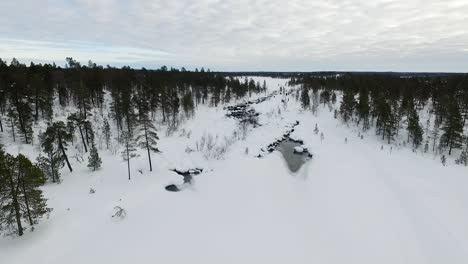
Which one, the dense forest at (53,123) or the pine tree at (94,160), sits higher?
the dense forest at (53,123)

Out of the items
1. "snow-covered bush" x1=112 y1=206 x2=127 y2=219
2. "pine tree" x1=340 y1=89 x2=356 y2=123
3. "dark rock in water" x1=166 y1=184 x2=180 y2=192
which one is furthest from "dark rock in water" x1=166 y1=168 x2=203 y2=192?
"pine tree" x1=340 y1=89 x2=356 y2=123

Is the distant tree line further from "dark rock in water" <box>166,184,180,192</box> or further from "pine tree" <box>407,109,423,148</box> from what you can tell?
"dark rock in water" <box>166,184,180,192</box>

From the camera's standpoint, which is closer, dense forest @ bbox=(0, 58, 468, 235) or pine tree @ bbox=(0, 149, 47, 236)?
pine tree @ bbox=(0, 149, 47, 236)

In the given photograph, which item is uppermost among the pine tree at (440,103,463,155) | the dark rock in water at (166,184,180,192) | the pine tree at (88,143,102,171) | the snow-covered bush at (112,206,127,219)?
the pine tree at (440,103,463,155)

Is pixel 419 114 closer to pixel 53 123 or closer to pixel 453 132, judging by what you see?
pixel 453 132

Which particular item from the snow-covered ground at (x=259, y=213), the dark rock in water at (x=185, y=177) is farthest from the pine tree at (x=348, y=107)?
the dark rock in water at (x=185, y=177)

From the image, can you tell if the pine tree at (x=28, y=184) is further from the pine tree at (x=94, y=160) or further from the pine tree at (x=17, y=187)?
the pine tree at (x=94, y=160)

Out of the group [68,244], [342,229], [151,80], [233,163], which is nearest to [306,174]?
[233,163]

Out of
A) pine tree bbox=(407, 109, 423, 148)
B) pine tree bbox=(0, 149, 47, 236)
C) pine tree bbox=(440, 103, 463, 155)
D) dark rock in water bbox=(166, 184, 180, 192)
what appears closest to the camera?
pine tree bbox=(0, 149, 47, 236)

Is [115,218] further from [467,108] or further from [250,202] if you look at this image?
[467,108]
